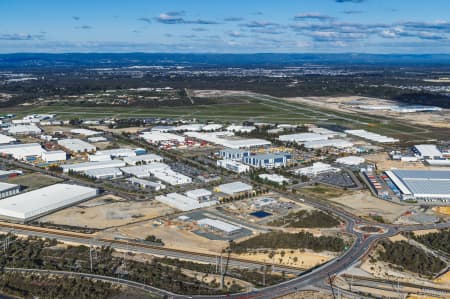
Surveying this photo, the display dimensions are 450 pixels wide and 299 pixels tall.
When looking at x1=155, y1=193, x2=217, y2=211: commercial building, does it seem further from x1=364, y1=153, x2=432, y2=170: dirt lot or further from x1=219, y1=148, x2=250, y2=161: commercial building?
x1=364, y1=153, x2=432, y2=170: dirt lot

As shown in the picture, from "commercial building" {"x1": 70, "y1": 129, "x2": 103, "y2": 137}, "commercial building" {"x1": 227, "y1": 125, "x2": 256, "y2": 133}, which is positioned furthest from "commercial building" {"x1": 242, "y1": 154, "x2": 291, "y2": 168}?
"commercial building" {"x1": 70, "y1": 129, "x2": 103, "y2": 137}

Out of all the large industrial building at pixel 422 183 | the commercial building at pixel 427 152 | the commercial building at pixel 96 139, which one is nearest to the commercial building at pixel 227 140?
the commercial building at pixel 96 139

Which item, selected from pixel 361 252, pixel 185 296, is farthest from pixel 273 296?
pixel 361 252

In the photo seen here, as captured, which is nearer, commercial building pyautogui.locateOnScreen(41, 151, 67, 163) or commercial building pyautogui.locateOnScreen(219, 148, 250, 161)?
commercial building pyautogui.locateOnScreen(41, 151, 67, 163)

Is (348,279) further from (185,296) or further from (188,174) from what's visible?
(188,174)

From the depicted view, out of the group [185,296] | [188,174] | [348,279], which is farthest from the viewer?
[188,174]

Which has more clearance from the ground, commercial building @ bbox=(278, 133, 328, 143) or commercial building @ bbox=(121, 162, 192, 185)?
commercial building @ bbox=(278, 133, 328, 143)

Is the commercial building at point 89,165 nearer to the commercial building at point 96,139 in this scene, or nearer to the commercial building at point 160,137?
the commercial building at point 160,137
